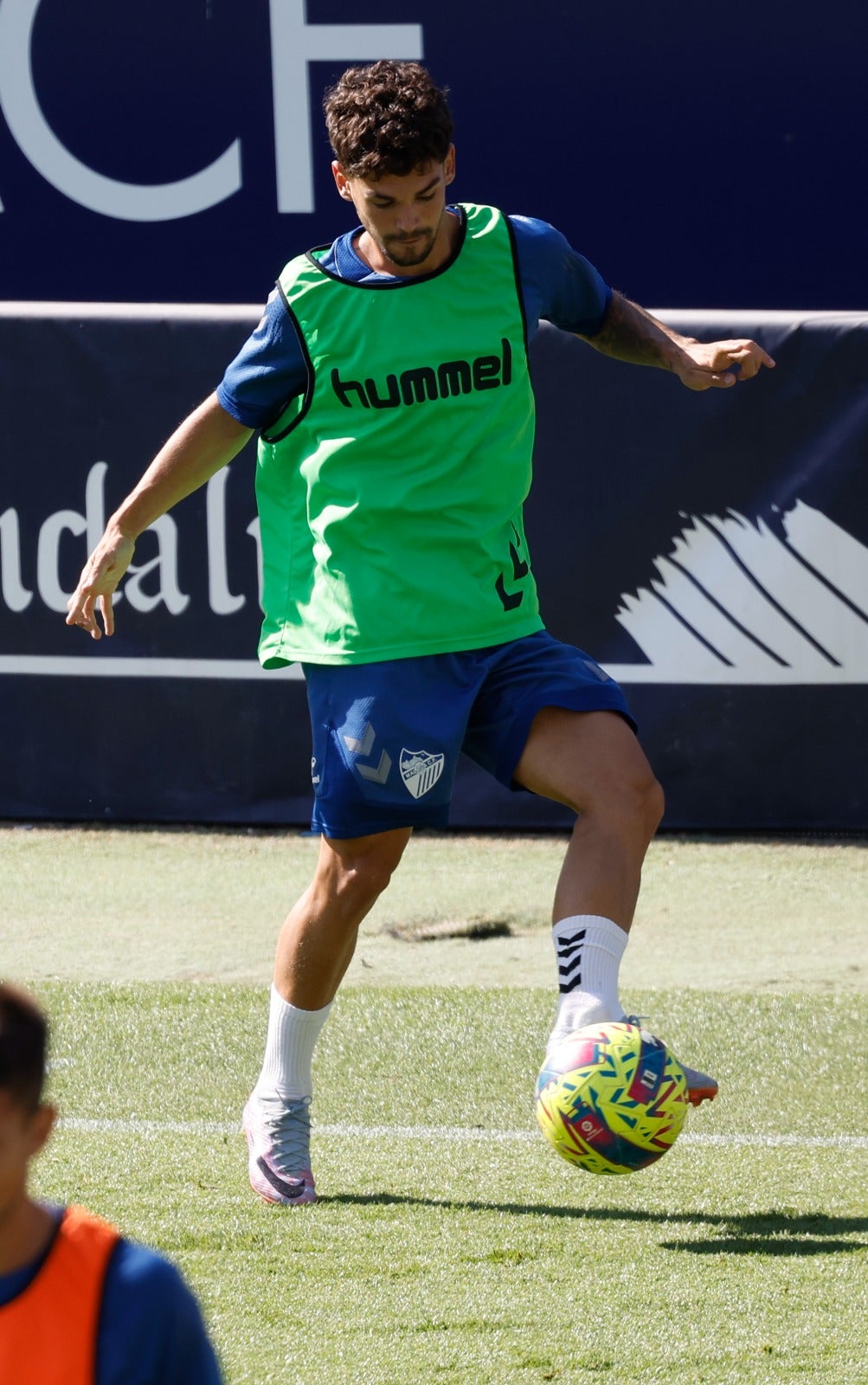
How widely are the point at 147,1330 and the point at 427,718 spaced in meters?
2.10

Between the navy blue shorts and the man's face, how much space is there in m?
0.74

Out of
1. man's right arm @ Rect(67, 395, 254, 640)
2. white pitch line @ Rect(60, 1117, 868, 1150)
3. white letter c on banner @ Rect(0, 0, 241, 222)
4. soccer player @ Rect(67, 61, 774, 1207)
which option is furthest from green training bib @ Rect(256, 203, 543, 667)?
white letter c on banner @ Rect(0, 0, 241, 222)

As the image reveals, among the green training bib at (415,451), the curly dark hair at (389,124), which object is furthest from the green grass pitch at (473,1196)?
the curly dark hair at (389,124)

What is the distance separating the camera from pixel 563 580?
6.98 m

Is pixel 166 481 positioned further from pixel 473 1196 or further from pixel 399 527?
pixel 473 1196

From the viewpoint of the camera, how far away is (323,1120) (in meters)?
4.14

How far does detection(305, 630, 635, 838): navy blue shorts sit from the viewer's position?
134 inches

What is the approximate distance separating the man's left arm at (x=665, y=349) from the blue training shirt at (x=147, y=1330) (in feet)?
8.12

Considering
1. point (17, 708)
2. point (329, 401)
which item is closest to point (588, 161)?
point (17, 708)

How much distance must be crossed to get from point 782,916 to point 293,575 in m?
3.09

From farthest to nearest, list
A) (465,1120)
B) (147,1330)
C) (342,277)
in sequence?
(465,1120), (342,277), (147,1330)

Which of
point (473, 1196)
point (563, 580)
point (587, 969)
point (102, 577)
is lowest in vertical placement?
point (563, 580)

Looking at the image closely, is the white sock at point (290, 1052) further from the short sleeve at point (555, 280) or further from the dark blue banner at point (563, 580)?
the dark blue banner at point (563, 580)

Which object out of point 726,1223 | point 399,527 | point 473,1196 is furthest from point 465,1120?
point 399,527
